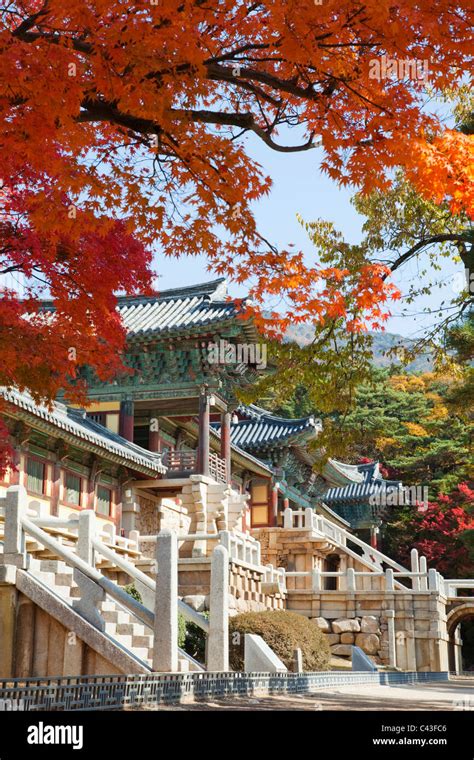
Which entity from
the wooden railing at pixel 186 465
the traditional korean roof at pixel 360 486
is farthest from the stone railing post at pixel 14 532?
the traditional korean roof at pixel 360 486

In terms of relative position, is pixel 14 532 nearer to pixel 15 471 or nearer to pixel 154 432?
pixel 15 471

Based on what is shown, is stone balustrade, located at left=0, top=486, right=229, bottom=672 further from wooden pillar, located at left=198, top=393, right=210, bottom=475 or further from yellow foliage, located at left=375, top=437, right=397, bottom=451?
yellow foliage, located at left=375, top=437, right=397, bottom=451

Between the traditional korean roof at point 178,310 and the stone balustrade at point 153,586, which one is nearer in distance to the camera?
the stone balustrade at point 153,586

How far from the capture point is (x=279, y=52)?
8.58m

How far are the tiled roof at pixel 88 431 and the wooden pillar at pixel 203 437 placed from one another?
1.27 metres

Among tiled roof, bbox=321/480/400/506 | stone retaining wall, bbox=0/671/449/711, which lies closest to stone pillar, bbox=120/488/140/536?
stone retaining wall, bbox=0/671/449/711

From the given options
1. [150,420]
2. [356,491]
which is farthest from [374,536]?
[150,420]

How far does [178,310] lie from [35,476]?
29.9 feet

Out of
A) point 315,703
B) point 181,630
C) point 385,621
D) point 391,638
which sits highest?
point 385,621

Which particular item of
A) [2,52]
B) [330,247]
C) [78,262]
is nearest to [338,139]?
[2,52]

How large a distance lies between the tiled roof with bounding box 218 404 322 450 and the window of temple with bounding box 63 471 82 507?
15104 millimetres

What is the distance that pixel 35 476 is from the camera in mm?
24297

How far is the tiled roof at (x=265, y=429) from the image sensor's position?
4012 centimetres

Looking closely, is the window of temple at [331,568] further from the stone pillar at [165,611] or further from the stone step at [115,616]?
the stone pillar at [165,611]
